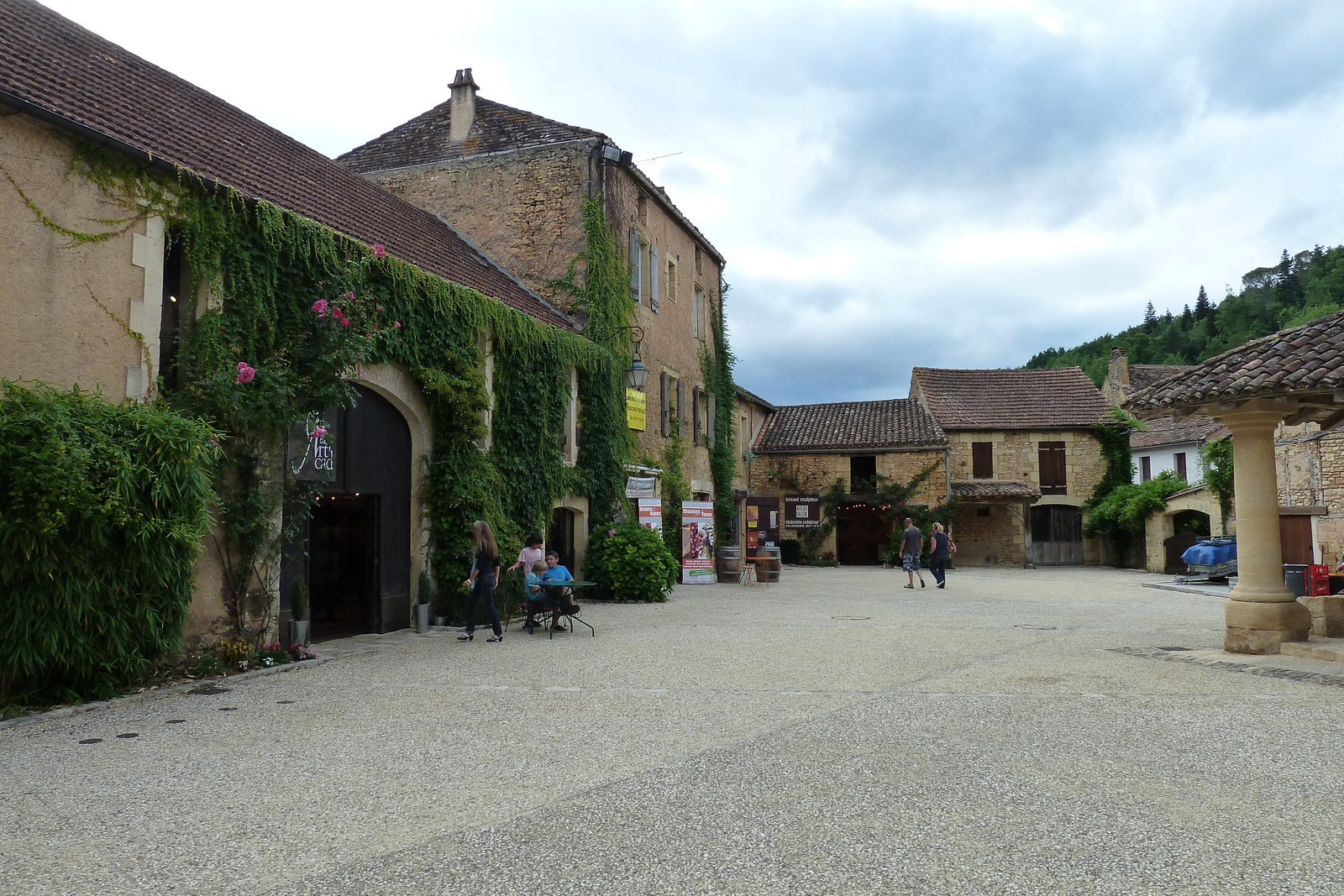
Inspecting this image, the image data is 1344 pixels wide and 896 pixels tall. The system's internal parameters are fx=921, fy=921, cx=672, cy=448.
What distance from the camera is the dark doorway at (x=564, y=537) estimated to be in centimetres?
1619

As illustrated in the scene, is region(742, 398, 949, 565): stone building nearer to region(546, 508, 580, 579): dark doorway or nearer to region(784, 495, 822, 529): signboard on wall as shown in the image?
region(784, 495, 822, 529): signboard on wall

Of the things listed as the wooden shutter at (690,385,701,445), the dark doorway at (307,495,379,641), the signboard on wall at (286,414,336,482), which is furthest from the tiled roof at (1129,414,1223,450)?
the signboard on wall at (286,414,336,482)

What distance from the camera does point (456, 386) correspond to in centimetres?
1184

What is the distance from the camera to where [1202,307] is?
87.1 metres

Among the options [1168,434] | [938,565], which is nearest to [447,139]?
[938,565]

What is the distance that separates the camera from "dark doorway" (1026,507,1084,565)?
33125mm

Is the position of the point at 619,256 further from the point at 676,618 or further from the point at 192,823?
the point at 192,823

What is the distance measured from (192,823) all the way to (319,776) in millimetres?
796

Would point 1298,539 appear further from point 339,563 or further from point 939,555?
point 339,563

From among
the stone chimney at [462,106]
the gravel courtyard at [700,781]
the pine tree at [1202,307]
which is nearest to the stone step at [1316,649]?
the gravel courtyard at [700,781]

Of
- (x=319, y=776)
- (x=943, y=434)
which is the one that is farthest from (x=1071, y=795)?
(x=943, y=434)

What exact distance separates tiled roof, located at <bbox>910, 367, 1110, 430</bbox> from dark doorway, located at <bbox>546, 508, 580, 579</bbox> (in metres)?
20.2

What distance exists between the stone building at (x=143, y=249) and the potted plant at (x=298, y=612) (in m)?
0.11

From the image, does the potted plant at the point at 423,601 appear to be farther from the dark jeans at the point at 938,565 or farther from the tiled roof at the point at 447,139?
the dark jeans at the point at 938,565
